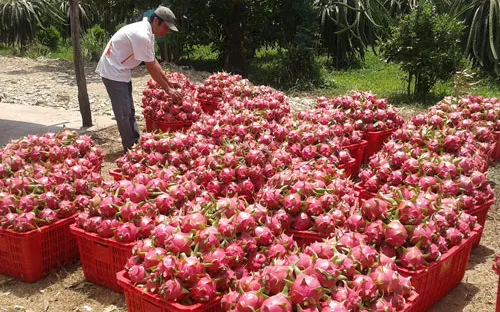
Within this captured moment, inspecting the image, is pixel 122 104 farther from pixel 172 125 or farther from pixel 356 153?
pixel 356 153

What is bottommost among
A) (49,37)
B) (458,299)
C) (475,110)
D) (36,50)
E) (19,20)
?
(458,299)

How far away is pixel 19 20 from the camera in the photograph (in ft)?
54.8

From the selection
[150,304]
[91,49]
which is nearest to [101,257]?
[150,304]

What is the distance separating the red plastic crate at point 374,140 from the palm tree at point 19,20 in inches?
559

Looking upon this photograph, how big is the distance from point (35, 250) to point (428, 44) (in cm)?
830

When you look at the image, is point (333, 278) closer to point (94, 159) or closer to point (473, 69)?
point (94, 159)

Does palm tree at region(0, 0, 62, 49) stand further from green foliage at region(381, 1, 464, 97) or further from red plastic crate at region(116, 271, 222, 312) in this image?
red plastic crate at region(116, 271, 222, 312)

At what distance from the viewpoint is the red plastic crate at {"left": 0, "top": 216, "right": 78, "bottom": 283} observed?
3.55 metres

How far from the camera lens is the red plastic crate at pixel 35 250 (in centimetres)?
355

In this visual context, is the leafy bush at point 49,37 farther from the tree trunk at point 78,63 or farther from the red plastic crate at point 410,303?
the red plastic crate at point 410,303

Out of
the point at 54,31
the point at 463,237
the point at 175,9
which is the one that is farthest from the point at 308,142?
the point at 54,31

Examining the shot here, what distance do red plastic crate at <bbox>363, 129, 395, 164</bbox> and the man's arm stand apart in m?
2.14

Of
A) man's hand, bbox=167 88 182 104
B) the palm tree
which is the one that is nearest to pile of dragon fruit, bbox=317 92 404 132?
man's hand, bbox=167 88 182 104

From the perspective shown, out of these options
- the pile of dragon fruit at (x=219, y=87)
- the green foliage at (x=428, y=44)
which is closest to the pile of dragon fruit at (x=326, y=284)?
the pile of dragon fruit at (x=219, y=87)
